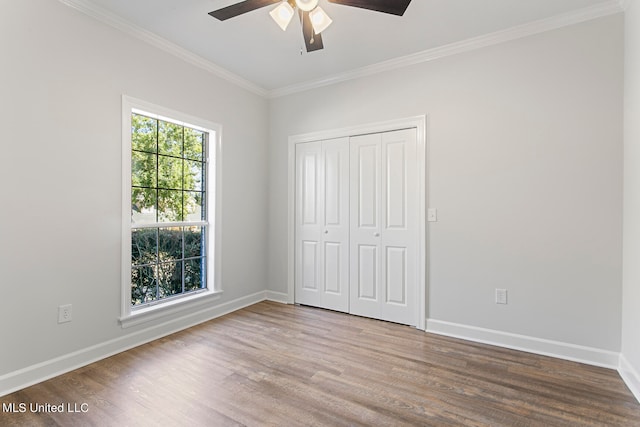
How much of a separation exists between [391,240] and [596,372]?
1850 millimetres

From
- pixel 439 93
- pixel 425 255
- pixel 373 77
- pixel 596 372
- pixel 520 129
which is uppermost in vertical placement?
pixel 373 77

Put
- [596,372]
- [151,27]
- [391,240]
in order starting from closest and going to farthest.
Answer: [596,372] < [151,27] < [391,240]

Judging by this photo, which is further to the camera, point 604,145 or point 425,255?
point 425,255

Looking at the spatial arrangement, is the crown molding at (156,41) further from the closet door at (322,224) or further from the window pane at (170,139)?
the closet door at (322,224)

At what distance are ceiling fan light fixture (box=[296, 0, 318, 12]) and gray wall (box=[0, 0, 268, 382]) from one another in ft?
5.47

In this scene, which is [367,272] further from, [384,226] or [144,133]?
[144,133]

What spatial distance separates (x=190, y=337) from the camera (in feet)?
9.59

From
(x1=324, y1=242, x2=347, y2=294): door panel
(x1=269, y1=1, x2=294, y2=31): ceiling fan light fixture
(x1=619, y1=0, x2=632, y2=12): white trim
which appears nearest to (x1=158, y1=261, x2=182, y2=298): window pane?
(x1=324, y1=242, x2=347, y2=294): door panel

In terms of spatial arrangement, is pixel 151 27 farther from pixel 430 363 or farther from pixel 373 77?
pixel 430 363

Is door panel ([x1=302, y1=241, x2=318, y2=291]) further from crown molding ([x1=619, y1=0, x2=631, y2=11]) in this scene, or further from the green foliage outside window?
crown molding ([x1=619, y1=0, x2=631, y2=11])

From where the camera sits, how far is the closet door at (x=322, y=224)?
365 cm

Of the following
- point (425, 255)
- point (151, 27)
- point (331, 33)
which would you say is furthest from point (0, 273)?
point (425, 255)

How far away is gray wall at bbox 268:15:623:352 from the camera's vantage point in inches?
95.4

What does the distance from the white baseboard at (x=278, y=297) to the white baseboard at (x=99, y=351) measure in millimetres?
594
